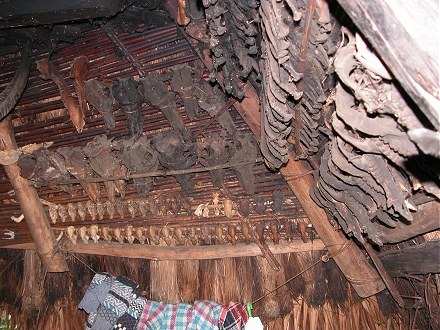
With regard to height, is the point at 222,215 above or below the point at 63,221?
below

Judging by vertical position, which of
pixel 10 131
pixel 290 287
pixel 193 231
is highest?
pixel 10 131

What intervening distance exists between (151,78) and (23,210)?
5.21 feet

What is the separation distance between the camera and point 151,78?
271 centimetres

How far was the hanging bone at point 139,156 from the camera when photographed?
9.24 feet

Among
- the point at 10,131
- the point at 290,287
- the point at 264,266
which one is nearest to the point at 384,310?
the point at 290,287

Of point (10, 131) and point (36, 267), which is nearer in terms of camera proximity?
point (10, 131)

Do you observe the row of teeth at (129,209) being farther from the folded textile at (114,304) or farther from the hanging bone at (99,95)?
the hanging bone at (99,95)

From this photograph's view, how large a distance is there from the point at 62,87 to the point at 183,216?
1238 mm

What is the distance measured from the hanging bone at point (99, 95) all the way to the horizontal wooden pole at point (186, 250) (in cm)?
113

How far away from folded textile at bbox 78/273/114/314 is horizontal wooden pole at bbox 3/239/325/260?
0.19 metres

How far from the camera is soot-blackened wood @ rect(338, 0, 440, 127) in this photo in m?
0.61

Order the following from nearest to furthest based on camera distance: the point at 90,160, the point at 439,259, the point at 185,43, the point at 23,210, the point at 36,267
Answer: the point at 439,259 < the point at 185,43 < the point at 90,160 < the point at 23,210 < the point at 36,267

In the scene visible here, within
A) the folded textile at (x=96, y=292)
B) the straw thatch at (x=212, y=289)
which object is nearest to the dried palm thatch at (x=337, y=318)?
the straw thatch at (x=212, y=289)

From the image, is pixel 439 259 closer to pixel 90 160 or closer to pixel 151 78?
pixel 151 78
